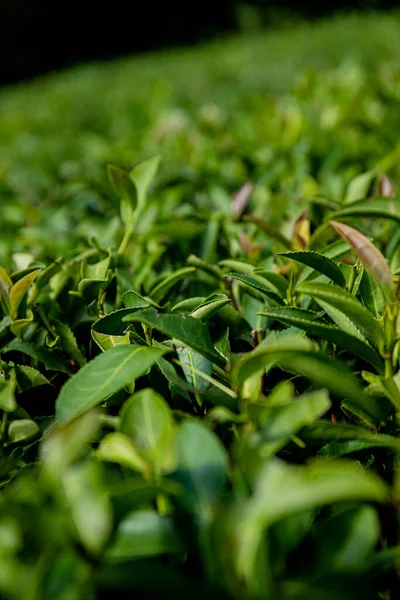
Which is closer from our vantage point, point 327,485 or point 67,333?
point 327,485

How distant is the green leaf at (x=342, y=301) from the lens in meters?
1.15

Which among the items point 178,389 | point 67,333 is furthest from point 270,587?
point 67,333

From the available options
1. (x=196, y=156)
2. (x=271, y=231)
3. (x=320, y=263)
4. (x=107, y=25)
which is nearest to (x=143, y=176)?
(x=271, y=231)

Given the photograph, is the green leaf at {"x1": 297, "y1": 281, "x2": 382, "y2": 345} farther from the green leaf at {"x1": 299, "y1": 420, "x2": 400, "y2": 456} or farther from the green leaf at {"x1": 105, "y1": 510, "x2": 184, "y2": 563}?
the green leaf at {"x1": 105, "y1": 510, "x2": 184, "y2": 563}

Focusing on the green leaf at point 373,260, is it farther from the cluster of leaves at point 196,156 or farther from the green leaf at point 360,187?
the green leaf at point 360,187

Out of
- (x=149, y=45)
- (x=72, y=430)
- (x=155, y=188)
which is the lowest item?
(x=149, y=45)

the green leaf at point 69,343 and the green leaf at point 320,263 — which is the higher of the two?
the green leaf at point 320,263

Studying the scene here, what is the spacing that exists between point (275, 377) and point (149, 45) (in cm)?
2045

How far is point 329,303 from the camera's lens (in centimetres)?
117

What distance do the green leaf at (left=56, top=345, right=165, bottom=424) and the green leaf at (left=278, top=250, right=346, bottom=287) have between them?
1.10 feet

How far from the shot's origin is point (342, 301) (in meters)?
1.16

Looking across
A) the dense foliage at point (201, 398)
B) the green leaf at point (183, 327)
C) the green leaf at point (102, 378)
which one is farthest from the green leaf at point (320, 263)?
the green leaf at point (102, 378)

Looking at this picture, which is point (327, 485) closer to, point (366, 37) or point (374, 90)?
point (374, 90)

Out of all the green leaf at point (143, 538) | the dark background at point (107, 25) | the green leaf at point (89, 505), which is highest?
the green leaf at point (89, 505)
